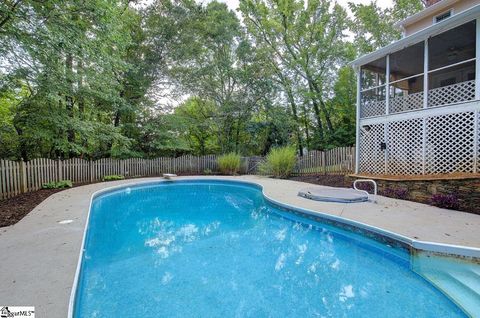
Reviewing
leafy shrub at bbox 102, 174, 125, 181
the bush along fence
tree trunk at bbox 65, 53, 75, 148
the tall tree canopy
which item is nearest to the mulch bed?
the bush along fence

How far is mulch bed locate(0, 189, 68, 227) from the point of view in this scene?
16.1ft

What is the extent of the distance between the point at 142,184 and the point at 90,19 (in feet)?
20.6

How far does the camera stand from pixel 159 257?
3941mm

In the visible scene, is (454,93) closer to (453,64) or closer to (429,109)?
(429,109)

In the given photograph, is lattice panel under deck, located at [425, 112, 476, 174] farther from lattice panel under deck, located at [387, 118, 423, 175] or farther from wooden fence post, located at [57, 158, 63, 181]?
wooden fence post, located at [57, 158, 63, 181]

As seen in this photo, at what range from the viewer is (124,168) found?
1232 centimetres

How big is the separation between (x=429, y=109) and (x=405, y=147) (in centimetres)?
125

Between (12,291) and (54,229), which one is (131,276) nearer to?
(12,291)

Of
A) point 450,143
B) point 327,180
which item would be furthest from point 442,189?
point 327,180

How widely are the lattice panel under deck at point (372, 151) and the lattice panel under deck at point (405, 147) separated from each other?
1.04 feet

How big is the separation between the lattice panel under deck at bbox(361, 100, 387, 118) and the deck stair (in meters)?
6.43

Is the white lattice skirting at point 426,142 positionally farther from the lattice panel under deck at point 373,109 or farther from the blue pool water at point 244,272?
the blue pool water at point 244,272

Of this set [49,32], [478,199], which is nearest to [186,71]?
[49,32]

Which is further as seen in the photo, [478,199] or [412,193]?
[412,193]
